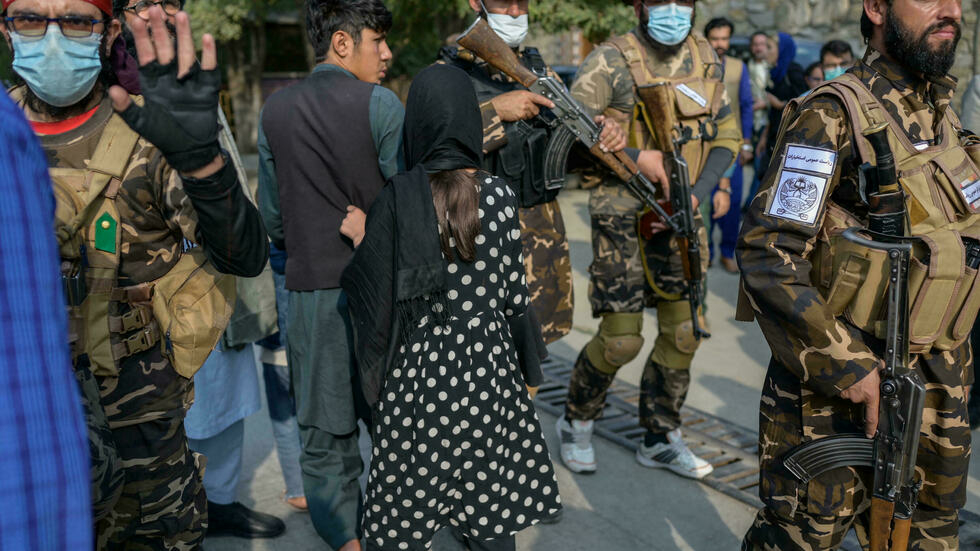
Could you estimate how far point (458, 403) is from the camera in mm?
2309

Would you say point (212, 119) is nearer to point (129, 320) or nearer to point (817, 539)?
point (129, 320)

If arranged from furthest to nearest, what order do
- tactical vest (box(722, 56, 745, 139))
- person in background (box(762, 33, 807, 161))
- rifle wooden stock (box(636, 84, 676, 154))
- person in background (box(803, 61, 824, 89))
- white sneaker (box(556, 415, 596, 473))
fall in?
person in background (box(762, 33, 807, 161)) < person in background (box(803, 61, 824, 89)) < tactical vest (box(722, 56, 745, 139)) < white sneaker (box(556, 415, 596, 473)) < rifle wooden stock (box(636, 84, 676, 154))

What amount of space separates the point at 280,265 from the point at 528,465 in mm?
1296

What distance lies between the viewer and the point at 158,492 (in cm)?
207

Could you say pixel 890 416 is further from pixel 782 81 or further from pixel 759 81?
pixel 759 81

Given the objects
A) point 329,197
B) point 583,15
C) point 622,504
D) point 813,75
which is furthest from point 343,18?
point 583,15

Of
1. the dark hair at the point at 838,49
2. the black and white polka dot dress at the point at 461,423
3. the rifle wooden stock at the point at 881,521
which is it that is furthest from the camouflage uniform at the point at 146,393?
the dark hair at the point at 838,49

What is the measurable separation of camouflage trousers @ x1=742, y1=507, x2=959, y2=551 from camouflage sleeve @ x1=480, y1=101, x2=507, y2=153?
1.61 meters

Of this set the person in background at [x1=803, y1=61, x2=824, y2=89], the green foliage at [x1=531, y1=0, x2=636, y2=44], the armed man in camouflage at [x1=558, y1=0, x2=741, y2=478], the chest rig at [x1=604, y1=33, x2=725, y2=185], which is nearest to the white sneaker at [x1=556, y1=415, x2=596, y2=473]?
the armed man in camouflage at [x1=558, y1=0, x2=741, y2=478]

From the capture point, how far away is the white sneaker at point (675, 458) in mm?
3660

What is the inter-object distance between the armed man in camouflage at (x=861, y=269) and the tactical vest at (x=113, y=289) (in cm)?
137

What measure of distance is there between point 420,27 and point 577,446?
874 cm

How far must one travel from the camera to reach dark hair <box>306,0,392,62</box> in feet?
9.01

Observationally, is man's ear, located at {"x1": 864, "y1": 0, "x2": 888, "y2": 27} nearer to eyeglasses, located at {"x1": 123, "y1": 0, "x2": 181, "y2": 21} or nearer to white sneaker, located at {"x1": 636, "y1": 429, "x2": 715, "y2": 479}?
eyeglasses, located at {"x1": 123, "y1": 0, "x2": 181, "y2": 21}
